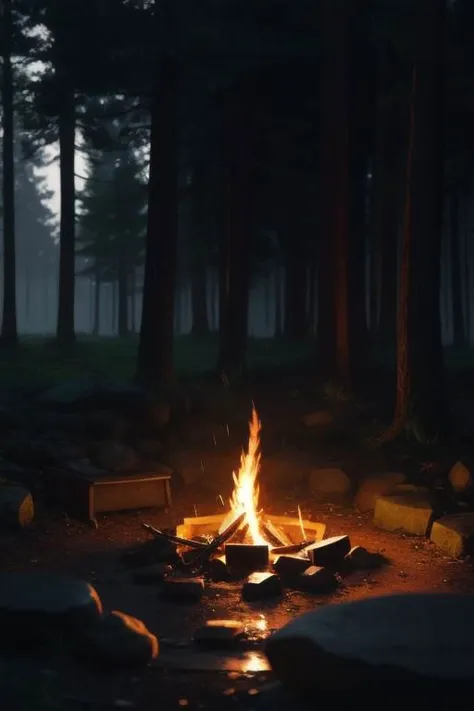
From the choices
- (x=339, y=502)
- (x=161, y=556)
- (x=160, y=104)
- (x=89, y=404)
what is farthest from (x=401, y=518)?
(x=160, y=104)

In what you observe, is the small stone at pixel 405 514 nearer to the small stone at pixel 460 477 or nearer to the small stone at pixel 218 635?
the small stone at pixel 460 477

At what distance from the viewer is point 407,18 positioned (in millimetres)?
18797

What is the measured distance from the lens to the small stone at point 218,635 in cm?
585

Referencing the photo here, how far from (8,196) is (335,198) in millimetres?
15644

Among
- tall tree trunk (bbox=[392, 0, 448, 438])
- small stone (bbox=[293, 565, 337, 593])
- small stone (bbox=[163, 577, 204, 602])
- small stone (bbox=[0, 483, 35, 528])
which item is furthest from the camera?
tall tree trunk (bbox=[392, 0, 448, 438])

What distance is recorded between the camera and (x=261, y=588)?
7.18 metres

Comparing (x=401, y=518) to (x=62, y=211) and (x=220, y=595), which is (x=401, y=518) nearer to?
(x=220, y=595)

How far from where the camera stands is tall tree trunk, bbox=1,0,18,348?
26359 millimetres

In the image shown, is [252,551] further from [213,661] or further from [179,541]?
[213,661]

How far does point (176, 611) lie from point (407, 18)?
15407mm

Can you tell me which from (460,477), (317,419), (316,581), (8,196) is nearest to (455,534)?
(316,581)

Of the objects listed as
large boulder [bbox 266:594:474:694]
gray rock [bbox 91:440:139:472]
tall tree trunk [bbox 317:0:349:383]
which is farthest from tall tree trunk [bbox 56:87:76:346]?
large boulder [bbox 266:594:474:694]

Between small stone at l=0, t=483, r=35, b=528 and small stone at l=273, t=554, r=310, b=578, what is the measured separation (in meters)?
3.13

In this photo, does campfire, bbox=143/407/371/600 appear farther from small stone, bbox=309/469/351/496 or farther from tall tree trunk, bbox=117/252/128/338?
tall tree trunk, bbox=117/252/128/338
